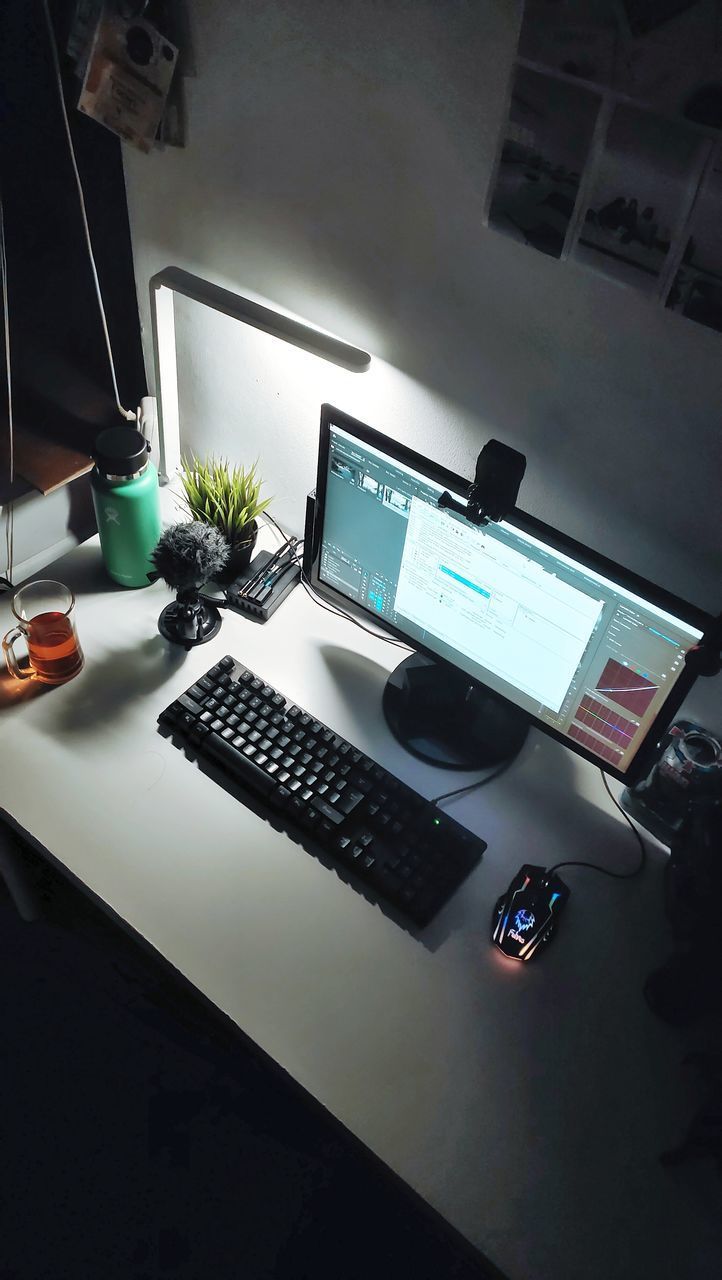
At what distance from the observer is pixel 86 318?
1.38 metres

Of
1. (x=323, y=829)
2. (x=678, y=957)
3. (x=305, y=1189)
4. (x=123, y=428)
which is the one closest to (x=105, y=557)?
(x=123, y=428)

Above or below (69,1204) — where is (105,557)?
above

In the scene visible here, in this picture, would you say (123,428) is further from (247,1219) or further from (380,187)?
(247,1219)

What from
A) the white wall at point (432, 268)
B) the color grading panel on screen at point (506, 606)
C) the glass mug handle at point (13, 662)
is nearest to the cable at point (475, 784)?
the color grading panel on screen at point (506, 606)

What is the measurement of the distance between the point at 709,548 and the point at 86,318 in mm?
952

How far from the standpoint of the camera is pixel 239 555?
1.40 metres

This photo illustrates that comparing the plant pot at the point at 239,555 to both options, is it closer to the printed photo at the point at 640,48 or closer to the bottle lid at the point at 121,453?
the bottle lid at the point at 121,453

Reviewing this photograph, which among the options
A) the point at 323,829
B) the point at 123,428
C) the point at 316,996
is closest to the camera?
the point at 316,996

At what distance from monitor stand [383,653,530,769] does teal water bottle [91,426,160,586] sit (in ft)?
1.39

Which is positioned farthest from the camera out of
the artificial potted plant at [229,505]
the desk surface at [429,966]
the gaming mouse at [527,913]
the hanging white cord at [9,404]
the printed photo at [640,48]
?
the artificial potted plant at [229,505]

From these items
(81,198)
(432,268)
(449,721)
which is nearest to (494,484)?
(432,268)

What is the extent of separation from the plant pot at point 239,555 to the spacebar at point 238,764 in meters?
0.30

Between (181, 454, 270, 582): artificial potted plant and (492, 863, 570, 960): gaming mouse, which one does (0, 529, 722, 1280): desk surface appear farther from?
(181, 454, 270, 582): artificial potted plant

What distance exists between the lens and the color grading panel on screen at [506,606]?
100cm
